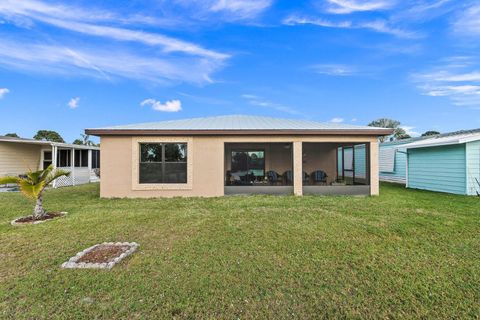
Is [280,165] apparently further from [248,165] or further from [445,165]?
[445,165]

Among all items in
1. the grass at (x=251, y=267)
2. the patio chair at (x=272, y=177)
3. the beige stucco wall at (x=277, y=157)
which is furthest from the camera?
the beige stucco wall at (x=277, y=157)

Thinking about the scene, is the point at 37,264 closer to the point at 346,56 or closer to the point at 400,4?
the point at 400,4

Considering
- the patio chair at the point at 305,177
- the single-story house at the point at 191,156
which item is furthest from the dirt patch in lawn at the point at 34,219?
the patio chair at the point at 305,177

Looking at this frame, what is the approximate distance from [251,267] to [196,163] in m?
7.16

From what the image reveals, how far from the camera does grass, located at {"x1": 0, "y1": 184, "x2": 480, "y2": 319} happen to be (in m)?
2.80

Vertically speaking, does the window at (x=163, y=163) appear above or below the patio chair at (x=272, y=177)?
above

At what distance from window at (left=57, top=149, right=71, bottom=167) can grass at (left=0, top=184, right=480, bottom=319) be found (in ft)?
34.8

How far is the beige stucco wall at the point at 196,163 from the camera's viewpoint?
1035 cm

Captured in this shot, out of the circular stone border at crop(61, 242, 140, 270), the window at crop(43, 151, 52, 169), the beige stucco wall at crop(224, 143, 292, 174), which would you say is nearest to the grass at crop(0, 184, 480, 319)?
the circular stone border at crop(61, 242, 140, 270)

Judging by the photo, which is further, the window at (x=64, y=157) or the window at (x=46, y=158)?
the window at (x=46, y=158)

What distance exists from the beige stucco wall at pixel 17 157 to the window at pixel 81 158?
264 cm

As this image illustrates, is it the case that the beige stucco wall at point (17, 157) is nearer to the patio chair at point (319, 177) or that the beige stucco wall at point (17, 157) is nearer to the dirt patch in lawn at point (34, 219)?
the dirt patch in lawn at point (34, 219)

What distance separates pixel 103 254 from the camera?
14.1 ft

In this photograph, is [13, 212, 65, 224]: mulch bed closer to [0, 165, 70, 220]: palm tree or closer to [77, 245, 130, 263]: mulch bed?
[0, 165, 70, 220]: palm tree
